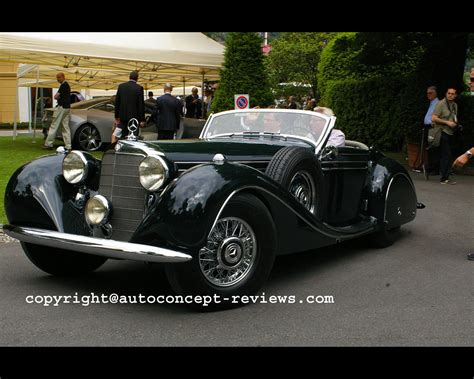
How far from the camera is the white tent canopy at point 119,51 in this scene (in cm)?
1441

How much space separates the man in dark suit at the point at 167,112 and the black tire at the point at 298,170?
26.9 feet

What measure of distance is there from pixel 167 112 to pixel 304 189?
327 inches

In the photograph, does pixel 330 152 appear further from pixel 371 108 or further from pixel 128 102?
pixel 371 108

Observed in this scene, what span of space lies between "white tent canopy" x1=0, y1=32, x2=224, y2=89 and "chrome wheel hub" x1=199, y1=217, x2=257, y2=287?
36.3ft

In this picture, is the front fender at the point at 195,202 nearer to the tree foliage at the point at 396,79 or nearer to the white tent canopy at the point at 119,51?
the tree foliage at the point at 396,79

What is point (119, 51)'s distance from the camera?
15391 millimetres

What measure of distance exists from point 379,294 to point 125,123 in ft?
28.5

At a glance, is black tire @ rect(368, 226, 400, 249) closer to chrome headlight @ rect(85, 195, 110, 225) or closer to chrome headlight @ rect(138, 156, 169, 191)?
chrome headlight @ rect(138, 156, 169, 191)

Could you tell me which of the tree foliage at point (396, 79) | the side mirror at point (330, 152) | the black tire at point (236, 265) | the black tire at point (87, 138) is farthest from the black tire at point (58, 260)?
the black tire at point (87, 138)

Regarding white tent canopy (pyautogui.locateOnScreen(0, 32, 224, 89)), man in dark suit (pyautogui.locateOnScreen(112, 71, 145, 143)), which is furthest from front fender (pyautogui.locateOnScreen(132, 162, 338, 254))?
white tent canopy (pyautogui.locateOnScreen(0, 32, 224, 89))
